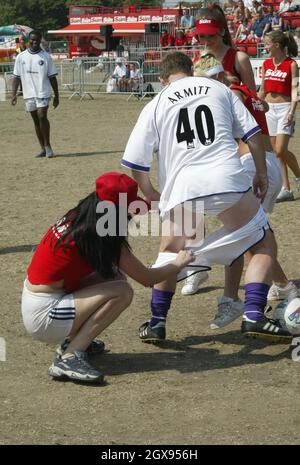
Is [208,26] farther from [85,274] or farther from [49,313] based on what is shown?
[49,313]

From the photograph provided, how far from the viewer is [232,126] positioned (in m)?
5.41

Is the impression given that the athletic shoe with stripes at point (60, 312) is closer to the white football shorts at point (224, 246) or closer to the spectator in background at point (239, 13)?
the white football shorts at point (224, 246)

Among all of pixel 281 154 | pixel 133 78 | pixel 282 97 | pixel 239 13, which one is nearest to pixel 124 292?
pixel 281 154

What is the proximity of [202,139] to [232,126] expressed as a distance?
312mm

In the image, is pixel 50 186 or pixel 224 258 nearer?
pixel 224 258

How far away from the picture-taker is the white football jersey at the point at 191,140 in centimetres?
520

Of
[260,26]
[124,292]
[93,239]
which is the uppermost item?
[93,239]

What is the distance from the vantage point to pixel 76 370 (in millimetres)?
4988

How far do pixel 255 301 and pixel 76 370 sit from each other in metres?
1.25

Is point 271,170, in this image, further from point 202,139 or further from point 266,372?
point 266,372

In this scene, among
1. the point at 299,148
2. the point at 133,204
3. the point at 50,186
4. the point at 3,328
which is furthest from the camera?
the point at 299,148

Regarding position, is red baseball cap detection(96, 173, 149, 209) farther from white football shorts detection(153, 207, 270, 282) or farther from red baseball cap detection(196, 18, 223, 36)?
red baseball cap detection(196, 18, 223, 36)

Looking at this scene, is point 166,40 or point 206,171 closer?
point 206,171
